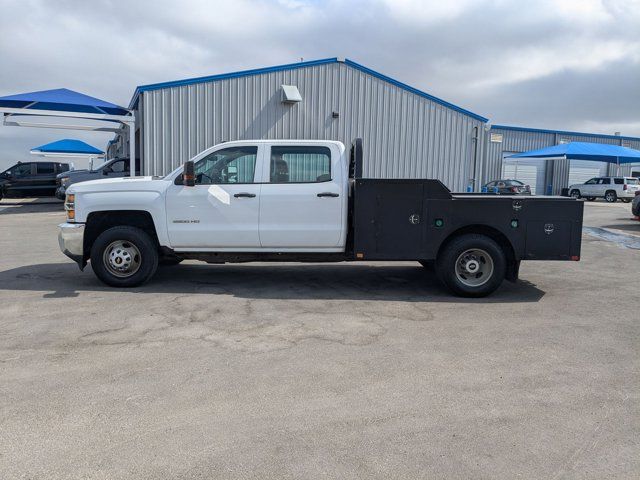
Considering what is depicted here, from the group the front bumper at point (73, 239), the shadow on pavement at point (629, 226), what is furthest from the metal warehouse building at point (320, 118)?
the front bumper at point (73, 239)

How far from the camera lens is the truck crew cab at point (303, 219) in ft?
24.1

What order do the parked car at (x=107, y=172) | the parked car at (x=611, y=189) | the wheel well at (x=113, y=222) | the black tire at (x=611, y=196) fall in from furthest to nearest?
the black tire at (x=611, y=196) → the parked car at (x=611, y=189) → the parked car at (x=107, y=172) → the wheel well at (x=113, y=222)

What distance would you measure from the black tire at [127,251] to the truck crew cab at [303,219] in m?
0.01

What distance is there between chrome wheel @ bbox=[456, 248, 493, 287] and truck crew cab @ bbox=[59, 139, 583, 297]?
0.04ft

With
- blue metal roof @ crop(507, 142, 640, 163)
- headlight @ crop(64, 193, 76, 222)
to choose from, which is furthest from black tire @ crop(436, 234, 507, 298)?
blue metal roof @ crop(507, 142, 640, 163)

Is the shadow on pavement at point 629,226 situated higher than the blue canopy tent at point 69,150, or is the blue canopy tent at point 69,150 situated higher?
the blue canopy tent at point 69,150

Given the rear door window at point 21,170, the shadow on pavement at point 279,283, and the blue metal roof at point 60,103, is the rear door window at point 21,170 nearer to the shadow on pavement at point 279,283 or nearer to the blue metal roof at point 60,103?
the blue metal roof at point 60,103

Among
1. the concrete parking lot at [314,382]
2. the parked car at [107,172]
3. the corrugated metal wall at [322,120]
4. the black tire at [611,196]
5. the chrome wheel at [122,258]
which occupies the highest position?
the corrugated metal wall at [322,120]

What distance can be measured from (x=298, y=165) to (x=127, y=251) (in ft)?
8.47

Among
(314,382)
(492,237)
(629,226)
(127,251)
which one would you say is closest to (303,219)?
(127,251)

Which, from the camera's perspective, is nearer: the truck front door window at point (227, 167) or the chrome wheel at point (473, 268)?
the chrome wheel at point (473, 268)

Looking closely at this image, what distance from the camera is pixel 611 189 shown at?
36500 millimetres

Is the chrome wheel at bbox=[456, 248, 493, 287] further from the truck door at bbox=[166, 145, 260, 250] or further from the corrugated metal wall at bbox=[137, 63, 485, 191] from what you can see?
the corrugated metal wall at bbox=[137, 63, 485, 191]

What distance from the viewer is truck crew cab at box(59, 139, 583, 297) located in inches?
289
